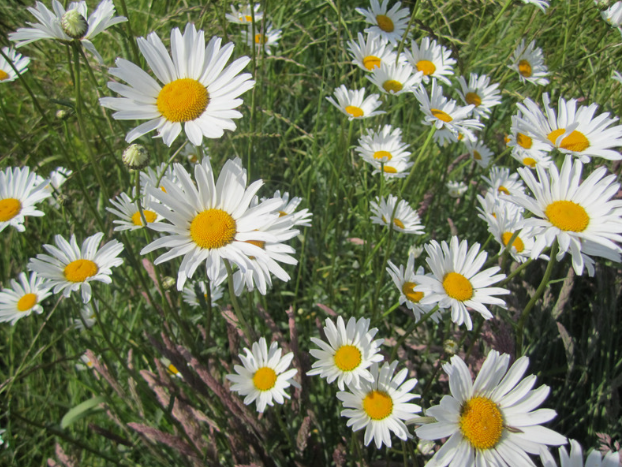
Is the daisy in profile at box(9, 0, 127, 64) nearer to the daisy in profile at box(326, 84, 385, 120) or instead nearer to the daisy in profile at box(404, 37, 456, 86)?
the daisy in profile at box(326, 84, 385, 120)

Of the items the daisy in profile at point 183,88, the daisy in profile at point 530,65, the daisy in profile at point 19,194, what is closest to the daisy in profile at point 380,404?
the daisy in profile at point 183,88

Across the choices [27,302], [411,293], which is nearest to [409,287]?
[411,293]

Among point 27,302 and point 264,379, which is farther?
point 27,302

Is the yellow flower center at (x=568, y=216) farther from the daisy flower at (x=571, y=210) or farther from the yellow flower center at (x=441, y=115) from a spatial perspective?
the yellow flower center at (x=441, y=115)

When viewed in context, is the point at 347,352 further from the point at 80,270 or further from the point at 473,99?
the point at 473,99

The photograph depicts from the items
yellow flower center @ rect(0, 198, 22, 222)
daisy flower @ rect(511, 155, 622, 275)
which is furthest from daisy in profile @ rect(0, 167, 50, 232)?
daisy flower @ rect(511, 155, 622, 275)

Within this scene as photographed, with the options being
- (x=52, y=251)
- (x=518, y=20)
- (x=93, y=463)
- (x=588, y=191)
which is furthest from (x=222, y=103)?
(x=518, y=20)
